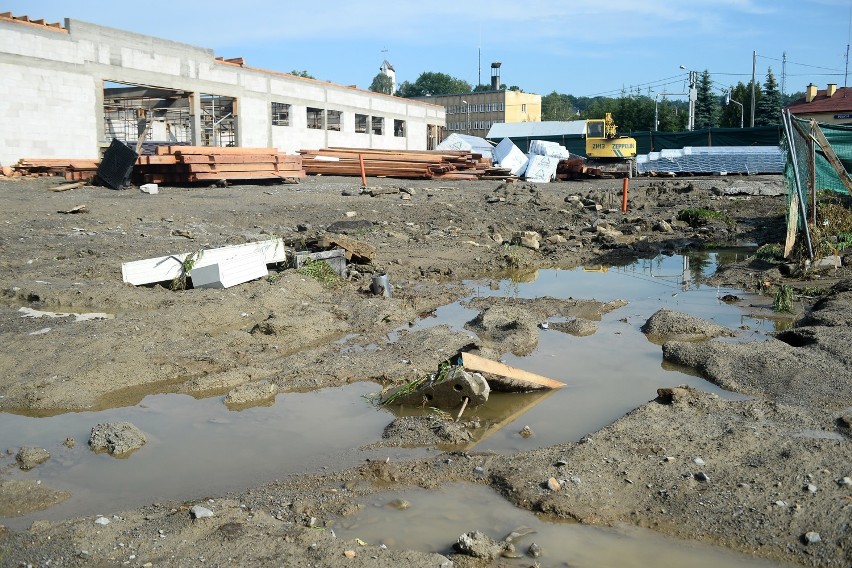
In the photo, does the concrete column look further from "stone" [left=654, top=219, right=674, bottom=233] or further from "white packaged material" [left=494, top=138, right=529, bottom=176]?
"stone" [left=654, top=219, right=674, bottom=233]

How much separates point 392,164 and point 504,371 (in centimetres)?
2277

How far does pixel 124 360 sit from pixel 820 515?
5.52 m

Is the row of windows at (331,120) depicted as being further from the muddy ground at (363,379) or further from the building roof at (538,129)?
the muddy ground at (363,379)

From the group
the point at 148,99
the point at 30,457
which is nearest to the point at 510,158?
the point at 148,99

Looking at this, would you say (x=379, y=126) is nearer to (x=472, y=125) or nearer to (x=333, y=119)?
(x=333, y=119)

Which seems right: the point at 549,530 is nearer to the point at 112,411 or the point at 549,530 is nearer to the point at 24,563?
the point at 24,563

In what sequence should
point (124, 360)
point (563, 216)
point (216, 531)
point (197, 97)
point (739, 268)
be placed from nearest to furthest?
point (216, 531)
point (124, 360)
point (739, 268)
point (563, 216)
point (197, 97)

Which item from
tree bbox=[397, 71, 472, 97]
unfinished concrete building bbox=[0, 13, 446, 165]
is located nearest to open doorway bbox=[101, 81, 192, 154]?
unfinished concrete building bbox=[0, 13, 446, 165]

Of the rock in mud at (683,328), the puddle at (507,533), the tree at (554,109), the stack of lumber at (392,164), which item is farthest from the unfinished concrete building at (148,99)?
the tree at (554,109)

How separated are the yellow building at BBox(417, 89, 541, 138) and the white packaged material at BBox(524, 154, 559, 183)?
58.4 metres

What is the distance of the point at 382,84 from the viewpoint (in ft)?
434

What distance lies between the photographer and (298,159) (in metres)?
23.8

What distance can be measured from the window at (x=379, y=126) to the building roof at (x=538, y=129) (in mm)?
17021

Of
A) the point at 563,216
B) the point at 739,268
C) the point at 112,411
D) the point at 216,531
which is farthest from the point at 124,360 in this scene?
the point at 563,216
